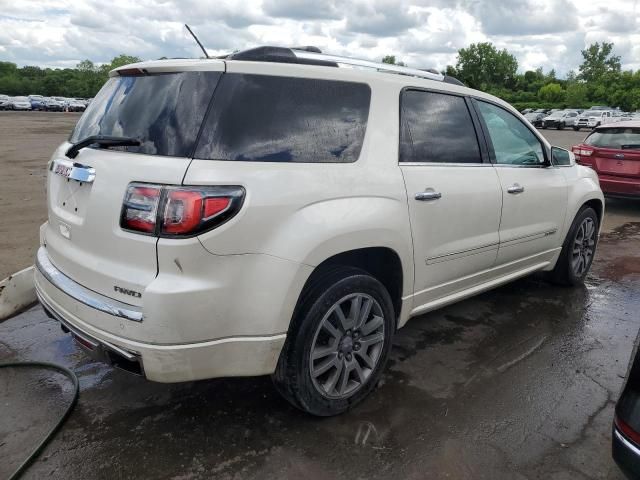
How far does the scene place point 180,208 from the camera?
2217 mm

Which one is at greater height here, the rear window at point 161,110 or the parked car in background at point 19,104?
the rear window at point 161,110

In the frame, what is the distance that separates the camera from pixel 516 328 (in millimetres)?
4117

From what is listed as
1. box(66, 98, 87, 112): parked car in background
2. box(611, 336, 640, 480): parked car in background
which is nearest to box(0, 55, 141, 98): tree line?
box(66, 98, 87, 112): parked car in background

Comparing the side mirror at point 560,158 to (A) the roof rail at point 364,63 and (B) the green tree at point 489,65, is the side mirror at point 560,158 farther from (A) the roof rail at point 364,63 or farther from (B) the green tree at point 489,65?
(B) the green tree at point 489,65

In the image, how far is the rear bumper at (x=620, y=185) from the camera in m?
8.22

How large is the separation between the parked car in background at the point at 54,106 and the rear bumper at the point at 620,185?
6382cm

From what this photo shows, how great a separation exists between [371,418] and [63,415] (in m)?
1.66

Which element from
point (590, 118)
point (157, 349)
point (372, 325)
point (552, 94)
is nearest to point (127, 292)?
point (157, 349)

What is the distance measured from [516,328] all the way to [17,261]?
4.64 m

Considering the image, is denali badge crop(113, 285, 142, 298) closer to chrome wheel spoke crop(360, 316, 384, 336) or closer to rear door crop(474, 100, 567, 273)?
chrome wheel spoke crop(360, 316, 384, 336)

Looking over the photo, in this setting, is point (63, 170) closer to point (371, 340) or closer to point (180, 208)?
point (180, 208)

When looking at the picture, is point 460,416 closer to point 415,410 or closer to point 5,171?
point 415,410

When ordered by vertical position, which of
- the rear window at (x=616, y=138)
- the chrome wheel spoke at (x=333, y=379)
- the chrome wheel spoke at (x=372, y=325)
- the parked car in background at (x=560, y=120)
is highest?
the rear window at (x=616, y=138)

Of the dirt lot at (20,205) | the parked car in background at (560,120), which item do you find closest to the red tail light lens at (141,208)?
the dirt lot at (20,205)
